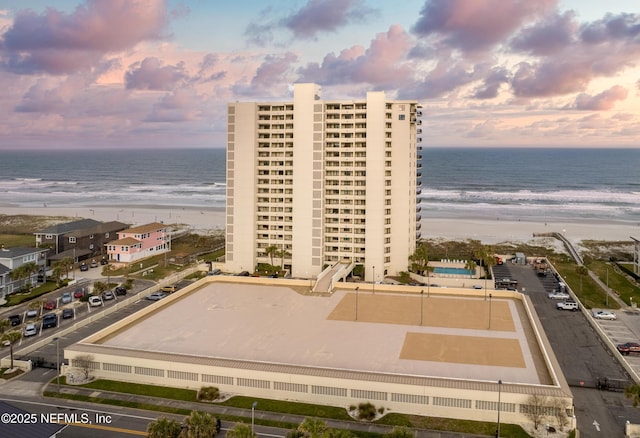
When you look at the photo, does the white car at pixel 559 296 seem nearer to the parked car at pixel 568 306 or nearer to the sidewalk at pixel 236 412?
the parked car at pixel 568 306

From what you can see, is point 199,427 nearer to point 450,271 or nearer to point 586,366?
point 586,366

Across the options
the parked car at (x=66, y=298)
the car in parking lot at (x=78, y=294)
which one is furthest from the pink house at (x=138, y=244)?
the parked car at (x=66, y=298)

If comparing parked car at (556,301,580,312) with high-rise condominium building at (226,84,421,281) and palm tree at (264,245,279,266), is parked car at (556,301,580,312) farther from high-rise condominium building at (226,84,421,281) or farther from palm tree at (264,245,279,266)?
palm tree at (264,245,279,266)

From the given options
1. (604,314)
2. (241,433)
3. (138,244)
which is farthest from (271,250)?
(241,433)

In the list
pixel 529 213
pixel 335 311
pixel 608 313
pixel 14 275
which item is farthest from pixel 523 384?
pixel 529 213

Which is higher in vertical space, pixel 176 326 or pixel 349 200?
pixel 349 200

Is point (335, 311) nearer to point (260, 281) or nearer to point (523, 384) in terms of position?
point (260, 281)
